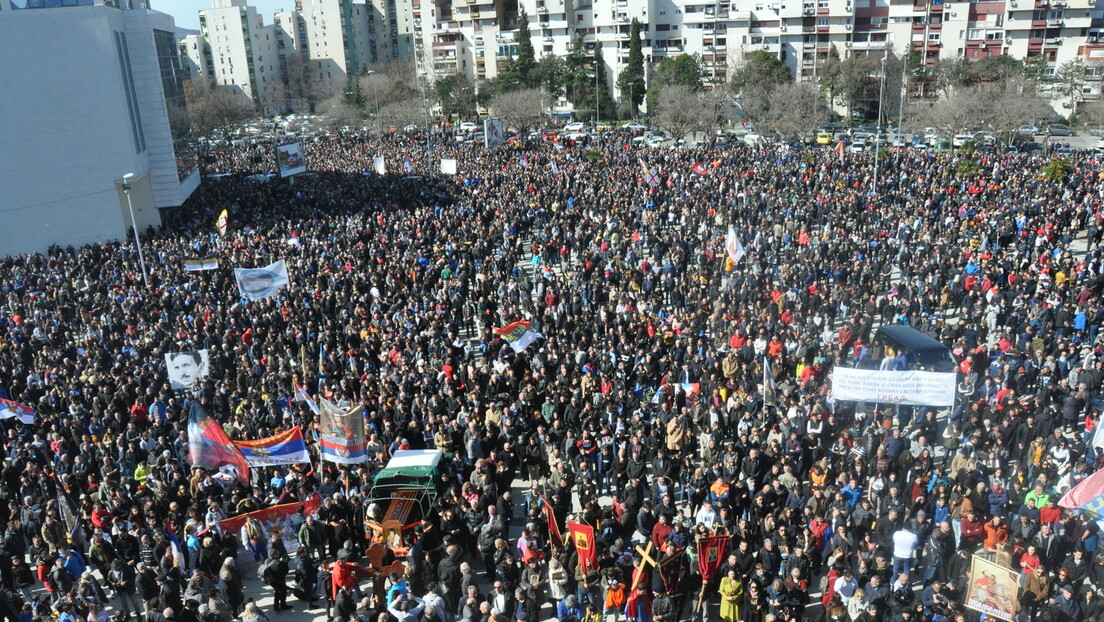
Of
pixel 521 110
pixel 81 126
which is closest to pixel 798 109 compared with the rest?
pixel 521 110

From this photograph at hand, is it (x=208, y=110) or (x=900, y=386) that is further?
(x=208, y=110)

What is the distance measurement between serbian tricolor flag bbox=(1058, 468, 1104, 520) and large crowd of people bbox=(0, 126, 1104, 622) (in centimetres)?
25

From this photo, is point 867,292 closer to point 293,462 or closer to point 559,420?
point 559,420

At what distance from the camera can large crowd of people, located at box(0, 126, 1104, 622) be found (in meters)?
9.44

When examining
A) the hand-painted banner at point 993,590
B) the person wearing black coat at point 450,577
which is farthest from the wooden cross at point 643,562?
the hand-painted banner at point 993,590

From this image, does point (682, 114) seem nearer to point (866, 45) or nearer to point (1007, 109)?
point (1007, 109)

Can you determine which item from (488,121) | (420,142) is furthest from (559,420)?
(420,142)

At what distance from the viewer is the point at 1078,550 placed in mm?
8875

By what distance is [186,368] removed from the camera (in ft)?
50.3

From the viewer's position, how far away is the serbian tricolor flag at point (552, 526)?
10.5 meters

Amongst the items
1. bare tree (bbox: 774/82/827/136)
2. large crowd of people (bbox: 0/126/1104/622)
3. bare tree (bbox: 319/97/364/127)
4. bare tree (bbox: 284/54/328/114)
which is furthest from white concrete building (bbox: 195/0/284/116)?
large crowd of people (bbox: 0/126/1104/622)

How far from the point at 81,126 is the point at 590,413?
28.4m

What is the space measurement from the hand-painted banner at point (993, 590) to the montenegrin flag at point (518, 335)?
344 inches

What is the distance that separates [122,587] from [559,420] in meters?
6.23
